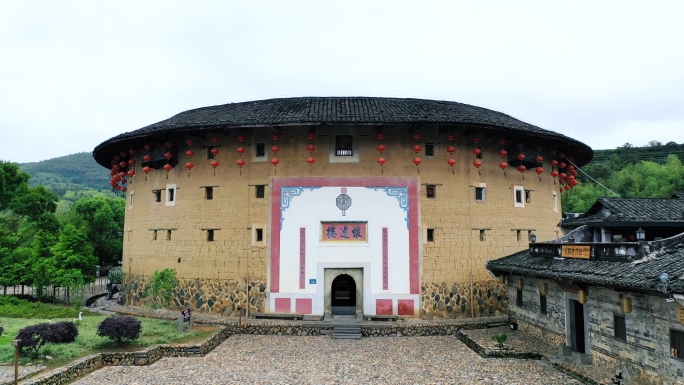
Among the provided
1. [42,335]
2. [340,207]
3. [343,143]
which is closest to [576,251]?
[340,207]

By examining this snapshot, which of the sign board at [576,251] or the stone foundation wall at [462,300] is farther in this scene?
the stone foundation wall at [462,300]

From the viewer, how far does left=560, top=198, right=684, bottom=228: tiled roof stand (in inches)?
489

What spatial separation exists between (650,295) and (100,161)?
22.2m

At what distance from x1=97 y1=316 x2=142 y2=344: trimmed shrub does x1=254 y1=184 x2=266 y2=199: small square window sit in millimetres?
6157

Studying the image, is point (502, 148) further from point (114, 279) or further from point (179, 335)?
point (114, 279)

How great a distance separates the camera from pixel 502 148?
17.1 metres

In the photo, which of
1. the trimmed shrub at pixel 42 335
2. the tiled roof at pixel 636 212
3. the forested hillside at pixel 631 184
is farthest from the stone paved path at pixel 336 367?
the forested hillside at pixel 631 184

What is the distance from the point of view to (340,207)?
15812 mm

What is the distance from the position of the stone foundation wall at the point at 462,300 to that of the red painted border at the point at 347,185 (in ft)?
2.00

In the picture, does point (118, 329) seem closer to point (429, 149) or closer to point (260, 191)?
point (260, 191)

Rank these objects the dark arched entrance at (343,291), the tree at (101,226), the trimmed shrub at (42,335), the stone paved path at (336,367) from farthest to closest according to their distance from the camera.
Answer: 1. the tree at (101,226)
2. the dark arched entrance at (343,291)
3. the trimmed shrub at (42,335)
4. the stone paved path at (336,367)

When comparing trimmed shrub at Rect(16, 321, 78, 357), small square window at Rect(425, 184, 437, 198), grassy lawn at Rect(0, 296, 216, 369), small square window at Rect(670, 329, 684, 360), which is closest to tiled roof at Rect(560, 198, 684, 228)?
small square window at Rect(425, 184, 437, 198)

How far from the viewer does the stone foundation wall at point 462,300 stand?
1569 cm

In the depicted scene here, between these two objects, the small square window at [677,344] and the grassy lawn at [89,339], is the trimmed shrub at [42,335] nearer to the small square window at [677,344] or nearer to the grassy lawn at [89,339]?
the grassy lawn at [89,339]
